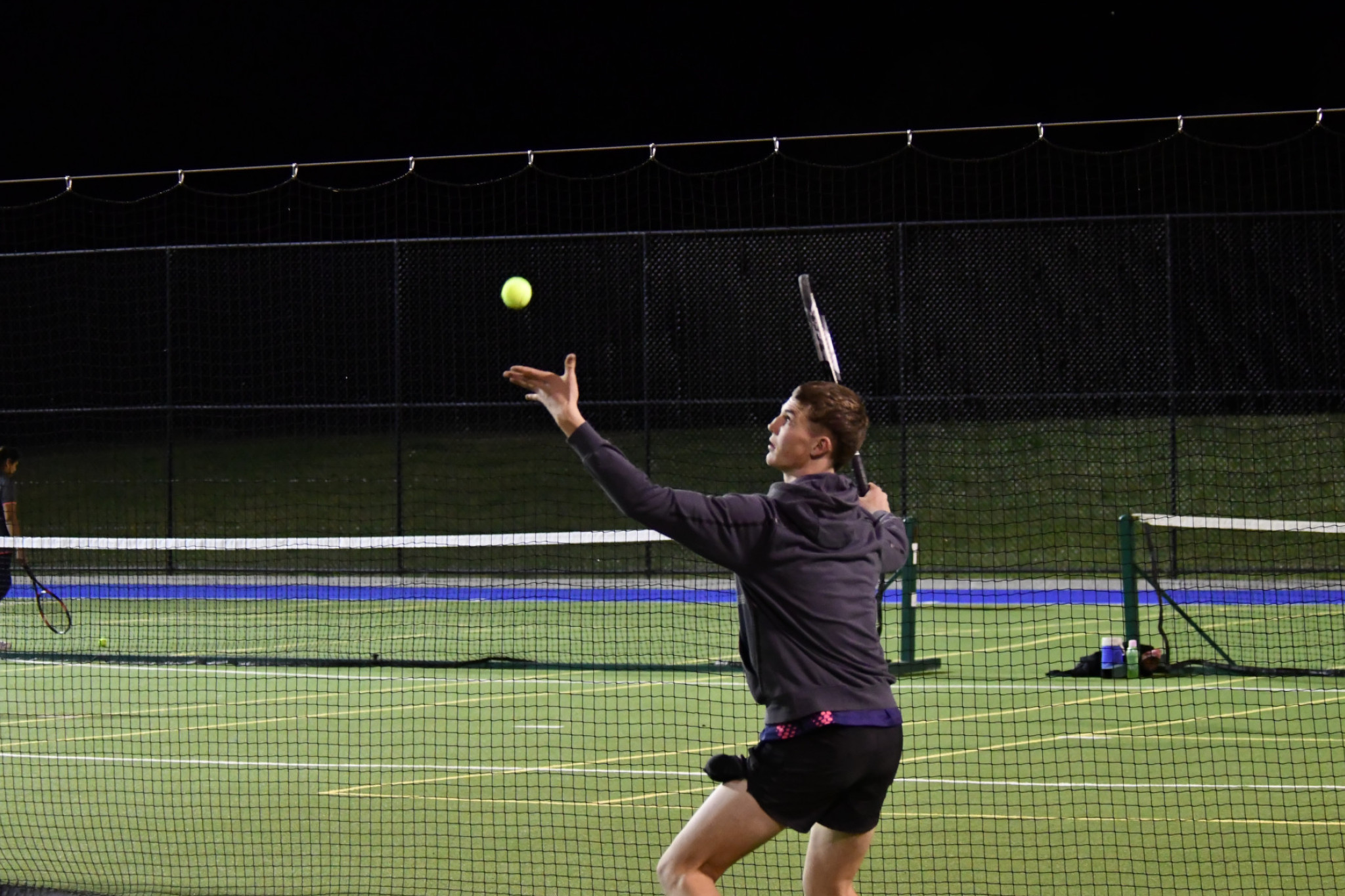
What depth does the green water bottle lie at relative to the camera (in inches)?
458

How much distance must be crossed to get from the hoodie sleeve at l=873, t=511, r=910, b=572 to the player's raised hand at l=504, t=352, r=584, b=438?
0.76 metres

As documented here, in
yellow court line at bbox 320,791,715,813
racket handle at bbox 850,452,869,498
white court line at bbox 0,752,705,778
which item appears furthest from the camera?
white court line at bbox 0,752,705,778

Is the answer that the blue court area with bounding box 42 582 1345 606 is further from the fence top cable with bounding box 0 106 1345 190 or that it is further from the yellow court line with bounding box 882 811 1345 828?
the yellow court line with bounding box 882 811 1345 828

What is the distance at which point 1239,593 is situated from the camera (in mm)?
17484

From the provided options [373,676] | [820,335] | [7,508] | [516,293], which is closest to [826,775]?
[820,335]

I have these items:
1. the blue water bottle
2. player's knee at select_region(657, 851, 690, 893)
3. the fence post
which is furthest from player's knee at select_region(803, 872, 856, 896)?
the blue water bottle

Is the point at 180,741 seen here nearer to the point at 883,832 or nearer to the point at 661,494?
the point at 883,832

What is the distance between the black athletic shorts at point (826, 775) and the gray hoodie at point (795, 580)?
6 cm

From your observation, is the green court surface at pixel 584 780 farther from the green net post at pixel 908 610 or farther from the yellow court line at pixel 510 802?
the green net post at pixel 908 610

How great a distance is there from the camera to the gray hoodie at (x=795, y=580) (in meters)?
3.76

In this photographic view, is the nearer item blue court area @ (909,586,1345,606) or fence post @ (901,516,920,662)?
fence post @ (901,516,920,662)

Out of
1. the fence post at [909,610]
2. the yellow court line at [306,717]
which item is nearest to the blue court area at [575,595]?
the fence post at [909,610]

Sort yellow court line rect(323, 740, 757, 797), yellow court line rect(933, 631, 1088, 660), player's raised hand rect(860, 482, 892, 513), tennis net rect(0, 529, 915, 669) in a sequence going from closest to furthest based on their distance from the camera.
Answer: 1. player's raised hand rect(860, 482, 892, 513)
2. yellow court line rect(323, 740, 757, 797)
3. tennis net rect(0, 529, 915, 669)
4. yellow court line rect(933, 631, 1088, 660)

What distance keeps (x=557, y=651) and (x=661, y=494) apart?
10.1m
